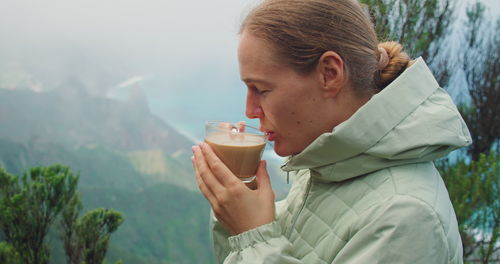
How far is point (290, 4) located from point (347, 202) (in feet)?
1.61

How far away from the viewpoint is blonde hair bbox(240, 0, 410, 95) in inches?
38.7

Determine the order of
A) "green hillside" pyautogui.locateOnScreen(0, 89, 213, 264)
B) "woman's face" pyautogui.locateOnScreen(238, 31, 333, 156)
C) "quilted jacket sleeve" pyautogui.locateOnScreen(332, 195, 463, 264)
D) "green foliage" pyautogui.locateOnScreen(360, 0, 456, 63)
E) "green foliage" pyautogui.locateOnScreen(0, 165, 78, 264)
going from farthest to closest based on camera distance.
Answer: "green hillside" pyautogui.locateOnScreen(0, 89, 213, 264) → "green foliage" pyautogui.locateOnScreen(0, 165, 78, 264) → "green foliage" pyautogui.locateOnScreen(360, 0, 456, 63) → "woman's face" pyautogui.locateOnScreen(238, 31, 333, 156) → "quilted jacket sleeve" pyautogui.locateOnScreen(332, 195, 463, 264)

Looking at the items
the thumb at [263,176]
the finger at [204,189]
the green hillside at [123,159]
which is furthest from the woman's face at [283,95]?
the green hillside at [123,159]

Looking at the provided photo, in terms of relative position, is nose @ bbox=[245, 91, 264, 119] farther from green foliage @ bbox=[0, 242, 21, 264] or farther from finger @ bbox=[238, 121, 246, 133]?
green foliage @ bbox=[0, 242, 21, 264]

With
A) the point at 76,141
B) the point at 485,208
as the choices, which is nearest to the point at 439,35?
the point at 485,208

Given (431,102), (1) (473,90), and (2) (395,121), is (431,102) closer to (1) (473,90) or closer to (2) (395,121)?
(2) (395,121)

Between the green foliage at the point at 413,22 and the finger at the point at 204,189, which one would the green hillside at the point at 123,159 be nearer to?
the green foliage at the point at 413,22

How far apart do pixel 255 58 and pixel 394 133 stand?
361 millimetres

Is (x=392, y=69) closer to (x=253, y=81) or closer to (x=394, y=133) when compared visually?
(x=394, y=133)

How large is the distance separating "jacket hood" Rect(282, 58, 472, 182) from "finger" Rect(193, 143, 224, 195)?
26 centimetres

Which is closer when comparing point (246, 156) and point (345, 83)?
point (345, 83)

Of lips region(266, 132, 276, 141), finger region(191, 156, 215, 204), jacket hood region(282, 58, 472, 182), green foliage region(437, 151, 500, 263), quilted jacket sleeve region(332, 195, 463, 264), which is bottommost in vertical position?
green foliage region(437, 151, 500, 263)

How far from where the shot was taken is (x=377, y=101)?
0.93m

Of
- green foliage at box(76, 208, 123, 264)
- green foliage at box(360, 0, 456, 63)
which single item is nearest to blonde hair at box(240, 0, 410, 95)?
green foliage at box(360, 0, 456, 63)
